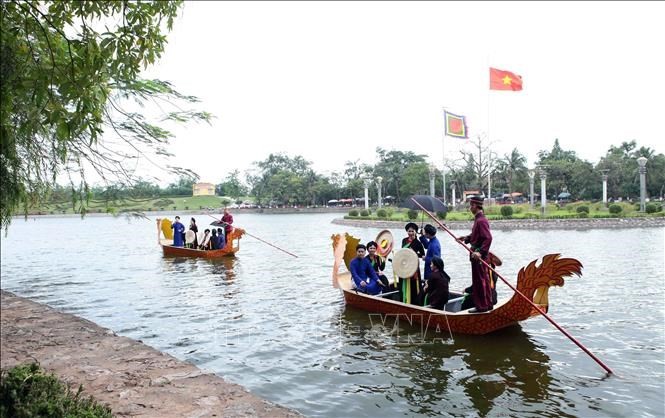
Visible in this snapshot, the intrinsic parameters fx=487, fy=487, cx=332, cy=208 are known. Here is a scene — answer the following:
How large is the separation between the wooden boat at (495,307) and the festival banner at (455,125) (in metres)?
25.6

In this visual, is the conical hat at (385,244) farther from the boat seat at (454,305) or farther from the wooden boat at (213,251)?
the wooden boat at (213,251)

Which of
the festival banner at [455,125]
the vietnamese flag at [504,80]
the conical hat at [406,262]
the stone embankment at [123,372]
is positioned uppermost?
the vietnamese flag at [504,80]

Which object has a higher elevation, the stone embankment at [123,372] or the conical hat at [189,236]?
the conical hat at [189,236]

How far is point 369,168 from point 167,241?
61716 millimetres

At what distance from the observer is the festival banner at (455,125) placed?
33.3 m

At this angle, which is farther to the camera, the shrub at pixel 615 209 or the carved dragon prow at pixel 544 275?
the shrub at pixel 615 209

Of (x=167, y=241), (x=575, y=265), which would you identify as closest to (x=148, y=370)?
(x=575, y=265)

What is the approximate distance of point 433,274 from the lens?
823 centimetres

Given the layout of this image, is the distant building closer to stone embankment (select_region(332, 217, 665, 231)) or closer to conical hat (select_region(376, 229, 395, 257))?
stone embankment (select_region(332, 217, 665, 231))

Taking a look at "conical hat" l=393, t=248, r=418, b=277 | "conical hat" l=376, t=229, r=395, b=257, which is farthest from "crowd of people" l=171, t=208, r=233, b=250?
"conical hat" l=393, t=248, r=418, b=277

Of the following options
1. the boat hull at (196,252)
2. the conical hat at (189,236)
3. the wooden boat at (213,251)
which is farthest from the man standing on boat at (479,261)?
the conical hat at (189,236)

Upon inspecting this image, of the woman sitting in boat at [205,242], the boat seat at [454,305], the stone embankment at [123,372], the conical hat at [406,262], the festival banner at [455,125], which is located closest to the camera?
the stone embankment at [123,372]

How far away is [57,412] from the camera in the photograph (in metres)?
3.18

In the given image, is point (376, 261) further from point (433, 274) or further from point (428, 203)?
point (433, 274)
